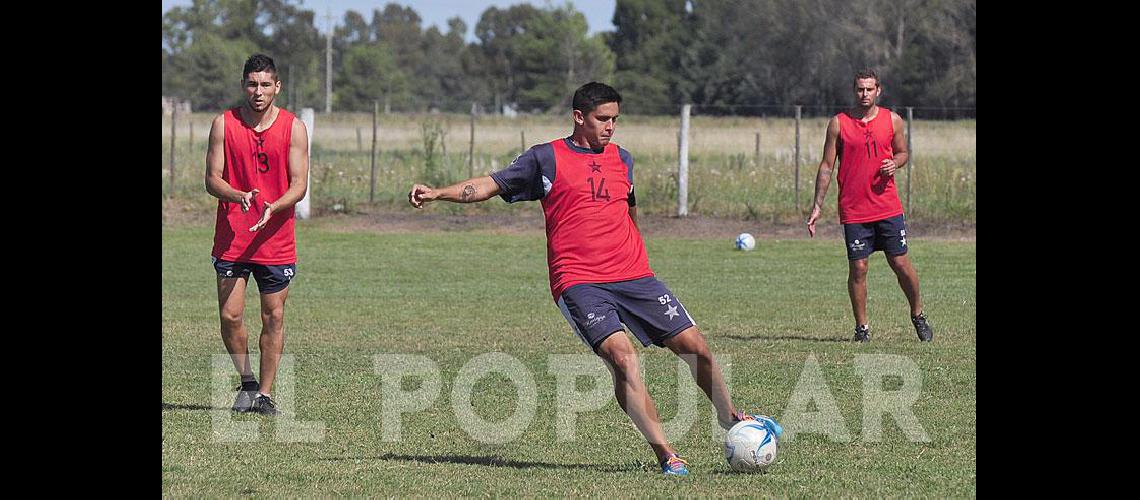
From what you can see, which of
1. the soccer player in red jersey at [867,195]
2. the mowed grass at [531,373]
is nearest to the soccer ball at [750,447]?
the mowed grass at [531,373]

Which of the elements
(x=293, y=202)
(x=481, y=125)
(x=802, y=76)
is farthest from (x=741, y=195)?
(x=802, y=76)

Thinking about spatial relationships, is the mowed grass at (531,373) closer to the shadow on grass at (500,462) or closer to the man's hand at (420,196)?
the shadow on grass at (500,462)

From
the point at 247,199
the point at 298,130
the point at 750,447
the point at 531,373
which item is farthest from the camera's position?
the point at 531,373

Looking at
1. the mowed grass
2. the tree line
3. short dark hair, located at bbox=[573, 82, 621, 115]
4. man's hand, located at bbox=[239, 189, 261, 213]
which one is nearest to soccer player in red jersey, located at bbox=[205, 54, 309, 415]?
man's hand, located at bbox=[239, 189, 261, 213]

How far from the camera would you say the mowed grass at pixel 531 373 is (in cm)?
720

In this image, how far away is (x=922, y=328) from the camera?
12.3 metres

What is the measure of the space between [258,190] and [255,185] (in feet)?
0.52

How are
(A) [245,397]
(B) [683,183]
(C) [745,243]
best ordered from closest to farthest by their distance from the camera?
1. (A) [245,397]
2. (C) [745,243]
3. (B) [683,183]

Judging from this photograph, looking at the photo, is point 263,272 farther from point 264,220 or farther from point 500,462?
point 500,462

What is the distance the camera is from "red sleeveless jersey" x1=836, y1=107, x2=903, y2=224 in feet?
40.8

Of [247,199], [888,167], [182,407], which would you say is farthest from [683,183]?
[247,199]

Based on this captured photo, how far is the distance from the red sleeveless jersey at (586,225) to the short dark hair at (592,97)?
0.23 meters

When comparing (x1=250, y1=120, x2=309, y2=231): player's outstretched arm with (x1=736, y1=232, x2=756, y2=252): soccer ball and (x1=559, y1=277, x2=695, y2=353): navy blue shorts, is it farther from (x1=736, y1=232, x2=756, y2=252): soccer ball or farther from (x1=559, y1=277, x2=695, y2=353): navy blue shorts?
(x1=736, y1=232, x2=756, y2=252): soccer ball
